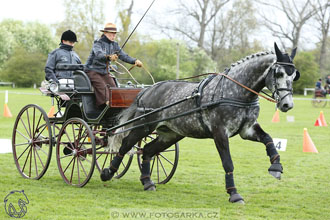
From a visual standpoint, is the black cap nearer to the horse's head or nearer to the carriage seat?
the carriage seat

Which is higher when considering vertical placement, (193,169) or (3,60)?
(3,60)

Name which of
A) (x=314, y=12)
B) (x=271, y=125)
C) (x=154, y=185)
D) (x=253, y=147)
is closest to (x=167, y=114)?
(x=154, y=185)

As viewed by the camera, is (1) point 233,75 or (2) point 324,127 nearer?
(1) point 233,75

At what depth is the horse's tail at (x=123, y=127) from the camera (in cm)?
727

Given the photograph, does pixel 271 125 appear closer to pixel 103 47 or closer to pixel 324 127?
pixel 324 127

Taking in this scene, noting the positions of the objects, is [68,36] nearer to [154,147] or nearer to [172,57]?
[154,147]

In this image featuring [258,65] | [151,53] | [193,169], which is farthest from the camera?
[151,53]

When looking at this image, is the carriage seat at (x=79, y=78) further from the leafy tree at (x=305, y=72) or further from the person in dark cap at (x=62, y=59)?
the leafy tree at (x=305, y=72)

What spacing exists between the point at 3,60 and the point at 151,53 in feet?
72.4

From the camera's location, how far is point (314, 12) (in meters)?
46.4

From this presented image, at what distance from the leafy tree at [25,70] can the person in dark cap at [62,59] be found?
45.9 meters

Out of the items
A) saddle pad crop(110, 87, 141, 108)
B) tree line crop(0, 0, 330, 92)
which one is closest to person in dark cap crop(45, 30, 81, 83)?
saddle pad crop(110, 87, 141, 108)

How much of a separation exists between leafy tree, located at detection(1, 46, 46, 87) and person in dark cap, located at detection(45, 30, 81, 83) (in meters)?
45.9

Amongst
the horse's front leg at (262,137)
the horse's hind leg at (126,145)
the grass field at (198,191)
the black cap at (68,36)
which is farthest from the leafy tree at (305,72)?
the horse's front leg at (262,137)
